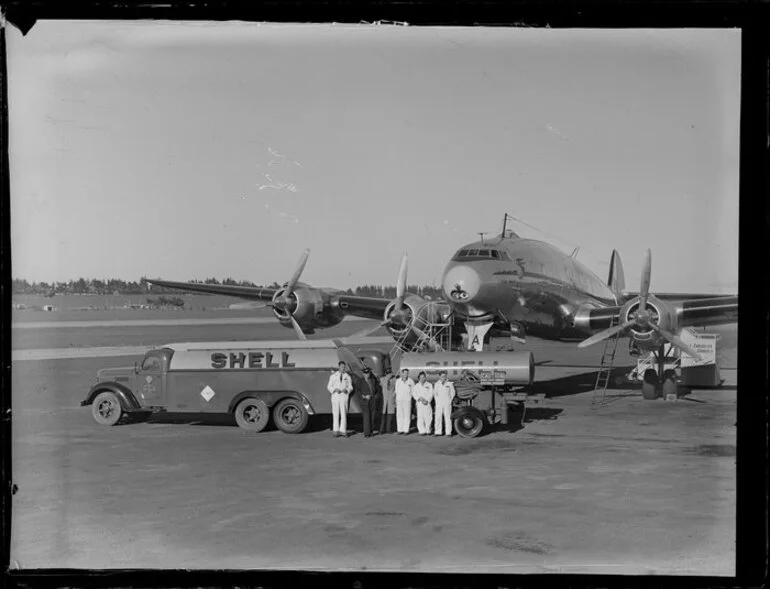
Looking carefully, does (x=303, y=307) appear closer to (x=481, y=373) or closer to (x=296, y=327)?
(x=296, y=327)

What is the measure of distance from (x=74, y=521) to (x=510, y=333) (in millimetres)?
17965

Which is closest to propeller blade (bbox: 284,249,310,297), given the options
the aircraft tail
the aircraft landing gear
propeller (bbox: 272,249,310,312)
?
propeller (bbox: 272,249,310,312)

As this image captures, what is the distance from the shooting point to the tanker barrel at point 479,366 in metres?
20.3

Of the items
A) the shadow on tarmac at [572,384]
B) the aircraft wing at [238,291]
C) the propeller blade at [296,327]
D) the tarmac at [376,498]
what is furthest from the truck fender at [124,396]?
the shadow on tarmac at [572,384]

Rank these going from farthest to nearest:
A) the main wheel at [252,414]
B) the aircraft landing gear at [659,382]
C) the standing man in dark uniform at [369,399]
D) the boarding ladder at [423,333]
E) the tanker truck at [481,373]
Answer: the aircraft landing gear at [659,382] → the boarding ladder at [423,333] → the tanker truck at [481,373] → the main wheel at [252,414] → the standing man in dark uniform at [369,399]

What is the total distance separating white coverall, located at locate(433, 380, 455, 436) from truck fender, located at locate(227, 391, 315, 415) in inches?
122

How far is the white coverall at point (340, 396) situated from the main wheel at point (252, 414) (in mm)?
1829

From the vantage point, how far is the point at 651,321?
80.3 ft

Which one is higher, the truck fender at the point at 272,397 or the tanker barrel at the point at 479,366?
the tanker barrel at the point at 479,366

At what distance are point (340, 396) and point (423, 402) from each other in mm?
2045

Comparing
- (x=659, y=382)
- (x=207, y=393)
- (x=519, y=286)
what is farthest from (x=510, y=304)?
(x=207, y=393)

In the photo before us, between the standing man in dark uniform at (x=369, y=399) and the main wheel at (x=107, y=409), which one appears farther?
the main wheel at (x=107, y=409)

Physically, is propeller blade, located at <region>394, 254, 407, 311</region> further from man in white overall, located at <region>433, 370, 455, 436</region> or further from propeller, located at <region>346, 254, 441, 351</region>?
man in white overall, located at <region>433, 370, 455, 436</region>

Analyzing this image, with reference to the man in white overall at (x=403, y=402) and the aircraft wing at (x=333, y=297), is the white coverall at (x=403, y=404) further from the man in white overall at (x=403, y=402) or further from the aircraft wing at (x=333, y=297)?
the aircraft wing at (x=333, y=297)
